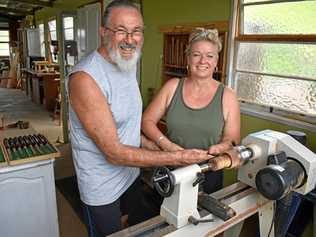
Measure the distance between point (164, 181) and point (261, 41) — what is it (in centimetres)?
168

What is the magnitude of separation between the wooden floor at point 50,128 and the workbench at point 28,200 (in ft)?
1.69

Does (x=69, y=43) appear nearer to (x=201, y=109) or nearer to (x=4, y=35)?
(x=201, y=109)

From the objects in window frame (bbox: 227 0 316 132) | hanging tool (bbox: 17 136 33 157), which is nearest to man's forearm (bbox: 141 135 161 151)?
hanging tool (bbox: 17 136 33 157)

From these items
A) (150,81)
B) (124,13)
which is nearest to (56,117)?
(150,81)

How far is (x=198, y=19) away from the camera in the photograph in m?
2.54

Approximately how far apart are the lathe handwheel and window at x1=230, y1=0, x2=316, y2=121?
1.43 metres

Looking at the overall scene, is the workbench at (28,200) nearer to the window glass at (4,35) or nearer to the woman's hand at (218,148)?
the woman's hand at (218,148)

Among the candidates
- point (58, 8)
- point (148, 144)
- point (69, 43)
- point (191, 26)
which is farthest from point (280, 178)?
point (58, 8)

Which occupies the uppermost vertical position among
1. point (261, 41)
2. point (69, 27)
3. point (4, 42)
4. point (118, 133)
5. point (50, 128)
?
point (4, 42)

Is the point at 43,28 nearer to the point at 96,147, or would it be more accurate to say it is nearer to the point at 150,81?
the point at 150,81

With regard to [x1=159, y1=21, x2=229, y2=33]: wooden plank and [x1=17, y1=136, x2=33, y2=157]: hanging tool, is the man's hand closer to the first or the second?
[x1=17, y1=136, x2=33, y2=157]: hanging tool

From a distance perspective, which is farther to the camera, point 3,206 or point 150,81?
point 150,81

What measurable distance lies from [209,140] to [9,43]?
1278cm

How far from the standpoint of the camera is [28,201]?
1.89 meters
